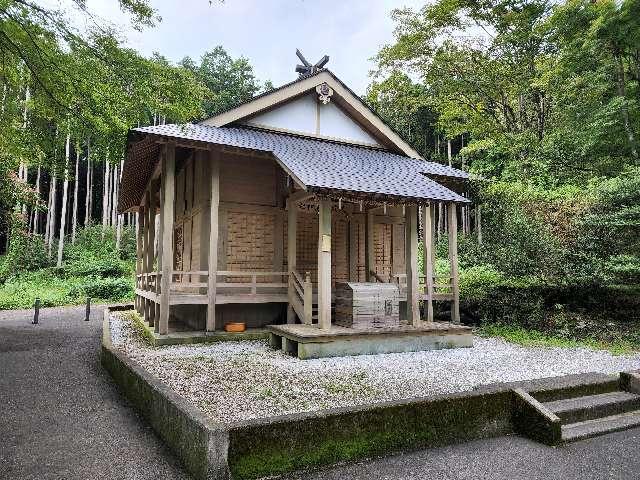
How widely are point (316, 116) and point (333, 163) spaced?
2.41 m

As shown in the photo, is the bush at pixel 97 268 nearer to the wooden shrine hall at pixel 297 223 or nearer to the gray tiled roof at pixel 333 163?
the wooden shrine hall at pixel 297 223

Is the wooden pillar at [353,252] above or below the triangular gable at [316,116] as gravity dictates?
below

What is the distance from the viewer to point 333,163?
9.77m

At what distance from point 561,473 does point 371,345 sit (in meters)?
4.59

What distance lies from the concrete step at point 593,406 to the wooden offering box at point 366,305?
153 inches

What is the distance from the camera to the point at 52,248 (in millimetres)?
25906

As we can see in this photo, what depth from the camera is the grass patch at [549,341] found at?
922cm

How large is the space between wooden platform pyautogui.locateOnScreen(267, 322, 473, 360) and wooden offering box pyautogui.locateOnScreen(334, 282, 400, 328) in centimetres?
23

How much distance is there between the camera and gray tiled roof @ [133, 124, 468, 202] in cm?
835

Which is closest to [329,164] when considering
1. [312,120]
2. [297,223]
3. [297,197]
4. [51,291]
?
[297,197]

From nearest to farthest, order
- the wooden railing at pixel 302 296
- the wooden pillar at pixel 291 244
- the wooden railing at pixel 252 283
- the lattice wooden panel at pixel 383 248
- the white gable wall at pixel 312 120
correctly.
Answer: the wooden railing at pixel 302 296 → the wooden railing at pixel 252 283 → the wooden pillar at pixel 291 244 → the white gable wall at pixel 312 120 → the lattice wooden panel at pixel 383 248

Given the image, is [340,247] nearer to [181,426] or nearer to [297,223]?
[297,223]

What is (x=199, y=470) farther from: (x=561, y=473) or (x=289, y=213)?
(x=289, y=213)

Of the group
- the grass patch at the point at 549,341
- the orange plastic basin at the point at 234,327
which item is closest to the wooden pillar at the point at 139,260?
the orange plastic basin at the point at 234,327
